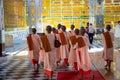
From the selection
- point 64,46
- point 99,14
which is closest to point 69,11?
point 99,14

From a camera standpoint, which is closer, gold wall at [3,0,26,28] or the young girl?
the young girl

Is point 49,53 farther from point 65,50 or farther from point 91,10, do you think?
point 91,10

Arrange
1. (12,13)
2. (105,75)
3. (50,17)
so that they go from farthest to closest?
(50,17), (12,13), (105,75)

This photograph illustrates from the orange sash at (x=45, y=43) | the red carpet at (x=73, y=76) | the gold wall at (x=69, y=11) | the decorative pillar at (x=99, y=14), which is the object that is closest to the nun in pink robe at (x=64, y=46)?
the red carpet at (x=73, y=76)

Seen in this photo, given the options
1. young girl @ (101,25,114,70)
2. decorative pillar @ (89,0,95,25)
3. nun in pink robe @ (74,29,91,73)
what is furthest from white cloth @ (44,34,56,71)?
decorative pillar @ (89,0,95,25)

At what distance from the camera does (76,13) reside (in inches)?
1040

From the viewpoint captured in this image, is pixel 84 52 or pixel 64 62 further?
pixel 64 62

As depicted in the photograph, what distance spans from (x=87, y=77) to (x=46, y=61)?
3.54ft

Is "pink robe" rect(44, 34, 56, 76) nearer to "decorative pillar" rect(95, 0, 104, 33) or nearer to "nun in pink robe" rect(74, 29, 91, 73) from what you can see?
"nun in pink robe" rect(74, 29, 91, 73)

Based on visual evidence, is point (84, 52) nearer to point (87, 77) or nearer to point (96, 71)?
point (87, 77)

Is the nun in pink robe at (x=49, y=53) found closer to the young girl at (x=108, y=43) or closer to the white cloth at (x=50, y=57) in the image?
the white cloth at (x=50, y=57)

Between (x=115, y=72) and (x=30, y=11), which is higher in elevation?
(x=30, y=11)

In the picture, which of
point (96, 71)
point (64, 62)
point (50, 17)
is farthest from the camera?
point (50, 17)

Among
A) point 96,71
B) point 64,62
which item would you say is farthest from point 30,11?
point 96,71
